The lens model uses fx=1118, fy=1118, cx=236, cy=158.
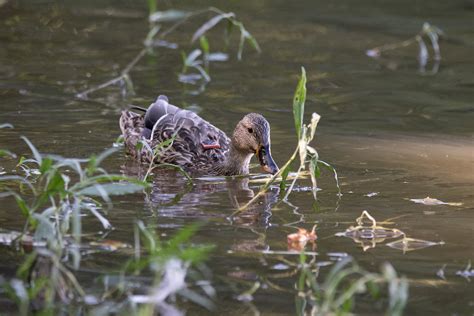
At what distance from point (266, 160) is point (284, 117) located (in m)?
2.14

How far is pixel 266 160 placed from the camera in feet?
30.0

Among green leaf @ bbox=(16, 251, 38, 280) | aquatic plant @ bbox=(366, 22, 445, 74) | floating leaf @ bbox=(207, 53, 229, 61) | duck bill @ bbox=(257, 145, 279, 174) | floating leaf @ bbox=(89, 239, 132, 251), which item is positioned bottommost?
aquatic plant @ bbox=(366, 22, 445, 74)

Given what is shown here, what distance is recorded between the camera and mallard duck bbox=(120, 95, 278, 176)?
9289mm

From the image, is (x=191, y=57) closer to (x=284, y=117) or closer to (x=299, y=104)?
(x=284, y=117)

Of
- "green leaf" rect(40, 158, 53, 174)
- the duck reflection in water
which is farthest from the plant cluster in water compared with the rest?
the duck reflection in water

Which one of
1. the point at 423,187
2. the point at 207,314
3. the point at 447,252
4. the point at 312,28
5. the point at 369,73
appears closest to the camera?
the point at 207,314

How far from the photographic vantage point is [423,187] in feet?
28.5

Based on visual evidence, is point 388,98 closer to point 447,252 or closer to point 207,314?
point 447,252

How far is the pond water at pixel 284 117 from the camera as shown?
21.6 feet

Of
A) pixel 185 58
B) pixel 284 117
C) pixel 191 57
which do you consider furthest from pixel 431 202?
pixel 185 58

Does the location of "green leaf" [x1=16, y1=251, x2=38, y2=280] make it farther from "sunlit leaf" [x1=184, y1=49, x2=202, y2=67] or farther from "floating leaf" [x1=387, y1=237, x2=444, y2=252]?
"sunlit leaf" [x1=184, y1=49, x2=202, y2=67]

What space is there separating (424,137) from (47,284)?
5.72 meters

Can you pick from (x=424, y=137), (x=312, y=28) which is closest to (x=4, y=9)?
(x=312, y=28)

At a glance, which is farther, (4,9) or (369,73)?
(4,9)
